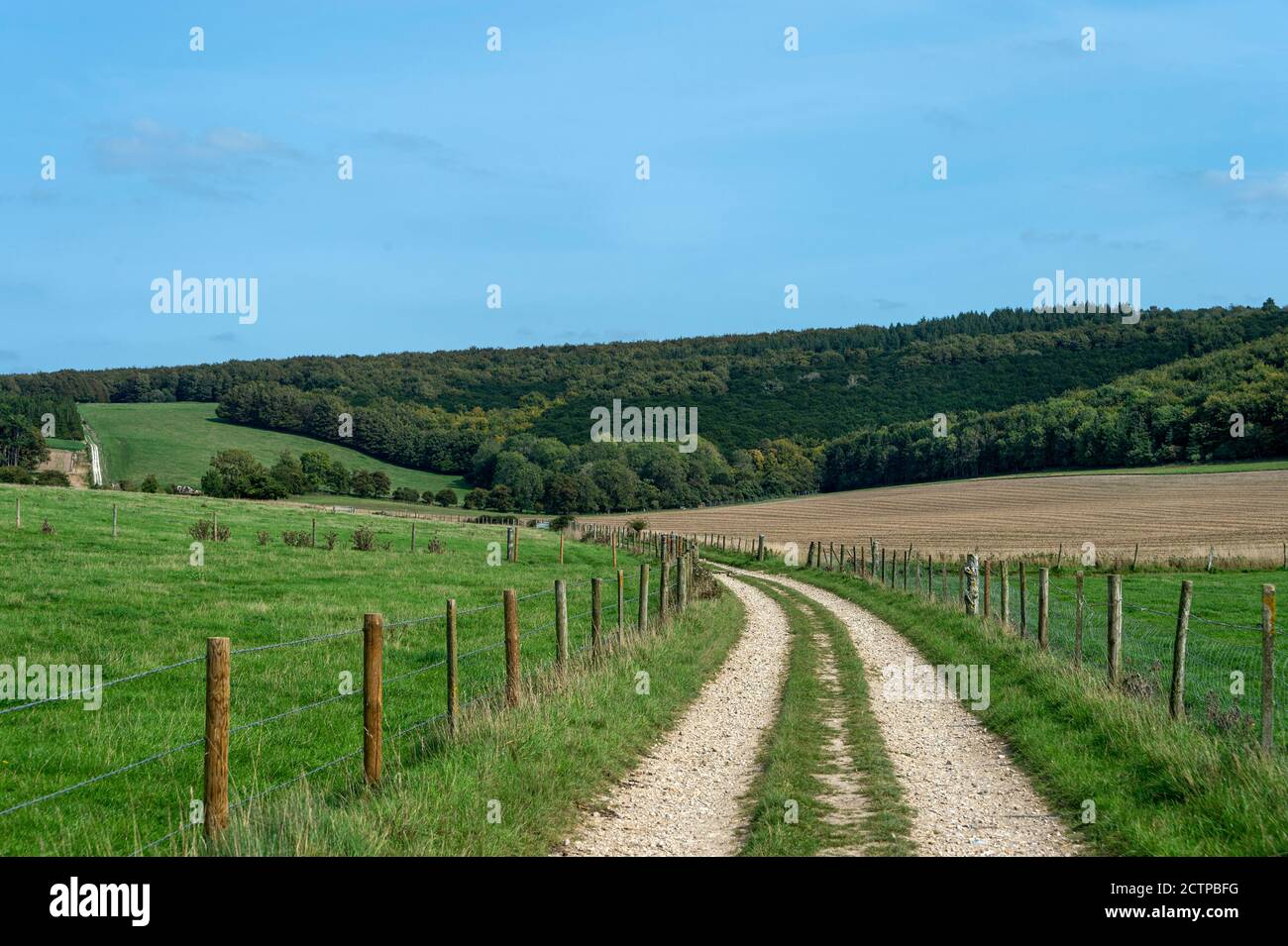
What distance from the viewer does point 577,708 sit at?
434 inches

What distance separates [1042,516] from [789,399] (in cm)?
8377

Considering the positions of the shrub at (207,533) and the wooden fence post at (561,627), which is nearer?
the wooden fence post at (561,627)

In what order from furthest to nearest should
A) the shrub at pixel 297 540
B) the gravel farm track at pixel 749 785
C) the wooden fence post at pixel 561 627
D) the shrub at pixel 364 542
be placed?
1. the shrub at pixel 364 542
2. the shrub at pixel 297 540
3. the wooden fence post at pixel 561 627
4. the gravel farm track at pixel 749 785

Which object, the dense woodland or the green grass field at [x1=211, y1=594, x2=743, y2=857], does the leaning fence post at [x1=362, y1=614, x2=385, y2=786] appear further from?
→ the dense woodland

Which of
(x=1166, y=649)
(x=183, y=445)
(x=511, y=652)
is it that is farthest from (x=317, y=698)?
(x=183, y=445)

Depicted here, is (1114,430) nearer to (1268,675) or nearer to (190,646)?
(190,646)

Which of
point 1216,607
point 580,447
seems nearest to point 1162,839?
point 1216,607

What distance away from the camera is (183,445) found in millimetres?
116938

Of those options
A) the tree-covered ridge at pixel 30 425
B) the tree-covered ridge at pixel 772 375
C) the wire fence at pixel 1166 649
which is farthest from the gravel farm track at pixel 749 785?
the tree-covered ridge at pixel 772 375

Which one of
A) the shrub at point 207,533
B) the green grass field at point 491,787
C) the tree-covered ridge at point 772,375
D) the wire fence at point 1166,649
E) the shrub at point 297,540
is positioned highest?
the tree-covered ridge at point 772,375

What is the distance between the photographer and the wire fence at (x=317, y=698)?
861 centimetres

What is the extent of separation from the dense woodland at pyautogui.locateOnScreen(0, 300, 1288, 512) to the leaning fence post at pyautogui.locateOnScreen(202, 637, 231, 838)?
97.6 meters

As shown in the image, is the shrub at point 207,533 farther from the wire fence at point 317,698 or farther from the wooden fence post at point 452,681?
the wooden fence post at point 452,681

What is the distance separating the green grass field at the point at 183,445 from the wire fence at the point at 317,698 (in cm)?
8495
